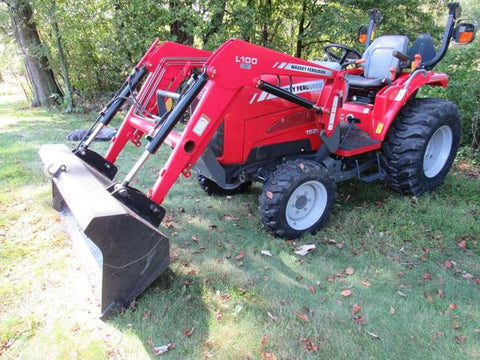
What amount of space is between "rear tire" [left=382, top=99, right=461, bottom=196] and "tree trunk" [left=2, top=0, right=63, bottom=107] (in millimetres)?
9474

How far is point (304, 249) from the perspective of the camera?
3.35 metres

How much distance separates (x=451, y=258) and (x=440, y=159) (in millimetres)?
1639

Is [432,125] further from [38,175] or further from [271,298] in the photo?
[38,175]

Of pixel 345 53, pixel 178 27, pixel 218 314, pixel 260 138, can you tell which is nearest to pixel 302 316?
pixel 218 314

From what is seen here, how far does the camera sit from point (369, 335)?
241 centimetres

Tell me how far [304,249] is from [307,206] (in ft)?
1.53

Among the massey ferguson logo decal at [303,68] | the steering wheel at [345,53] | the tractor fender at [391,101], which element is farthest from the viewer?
the steering wheel at [345,53]

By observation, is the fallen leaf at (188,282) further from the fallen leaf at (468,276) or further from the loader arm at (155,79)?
the fallen leaf at (468,276)

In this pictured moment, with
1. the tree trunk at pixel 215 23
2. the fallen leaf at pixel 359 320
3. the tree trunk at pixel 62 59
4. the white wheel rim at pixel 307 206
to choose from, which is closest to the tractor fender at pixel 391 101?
the white wheel rim at pixel 307 206

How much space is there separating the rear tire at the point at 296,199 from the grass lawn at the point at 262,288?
15cm

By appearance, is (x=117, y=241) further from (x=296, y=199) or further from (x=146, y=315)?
(x=296, y=199)

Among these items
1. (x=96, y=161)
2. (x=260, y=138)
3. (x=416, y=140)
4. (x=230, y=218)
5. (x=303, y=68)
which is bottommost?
(x=230, y=218)

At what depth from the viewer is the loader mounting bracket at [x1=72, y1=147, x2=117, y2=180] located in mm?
3469

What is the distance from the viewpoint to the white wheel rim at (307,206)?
3.50 meters
